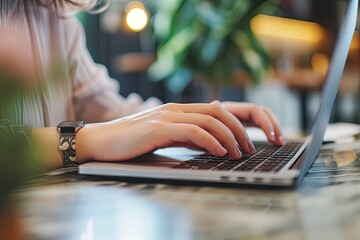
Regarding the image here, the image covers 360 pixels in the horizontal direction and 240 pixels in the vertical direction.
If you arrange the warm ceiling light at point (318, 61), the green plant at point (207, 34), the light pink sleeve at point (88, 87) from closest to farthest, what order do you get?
the light pink sleeve at point (88, 87), the green plant at point (207, 34), the warm ceiling light at point (318, 61)

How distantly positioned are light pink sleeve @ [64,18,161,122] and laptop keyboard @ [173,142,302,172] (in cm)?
56

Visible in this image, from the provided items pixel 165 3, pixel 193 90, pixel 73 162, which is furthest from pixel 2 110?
pixel 193 90

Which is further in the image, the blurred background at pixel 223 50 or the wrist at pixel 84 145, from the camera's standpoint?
the blurred background at pixel 223 50

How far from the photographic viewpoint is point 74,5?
0.86 meters

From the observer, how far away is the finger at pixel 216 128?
0.61 metres

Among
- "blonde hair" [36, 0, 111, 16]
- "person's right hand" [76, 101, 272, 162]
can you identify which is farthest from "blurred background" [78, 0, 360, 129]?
"person's right hand" [76, 101, 272, 162]

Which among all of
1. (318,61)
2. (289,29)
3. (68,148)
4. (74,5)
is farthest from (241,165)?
(318,61)

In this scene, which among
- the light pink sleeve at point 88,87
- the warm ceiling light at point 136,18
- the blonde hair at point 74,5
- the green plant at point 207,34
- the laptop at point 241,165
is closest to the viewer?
the laptop at point 241,165

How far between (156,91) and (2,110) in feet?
10.2

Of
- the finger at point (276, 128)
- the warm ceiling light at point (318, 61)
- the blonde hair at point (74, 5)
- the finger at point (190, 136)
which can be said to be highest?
the blonde hair at point (74, 5)

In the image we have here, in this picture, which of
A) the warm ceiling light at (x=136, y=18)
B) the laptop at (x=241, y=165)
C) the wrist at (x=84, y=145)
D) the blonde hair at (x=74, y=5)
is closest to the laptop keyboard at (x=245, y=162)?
the laptop at (x=241, y=165)

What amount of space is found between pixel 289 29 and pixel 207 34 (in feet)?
Result: 8.89

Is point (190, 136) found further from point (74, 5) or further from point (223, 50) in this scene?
point (223, 50)

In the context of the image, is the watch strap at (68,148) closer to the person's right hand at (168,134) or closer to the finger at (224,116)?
the person's right hand at (168,134)
